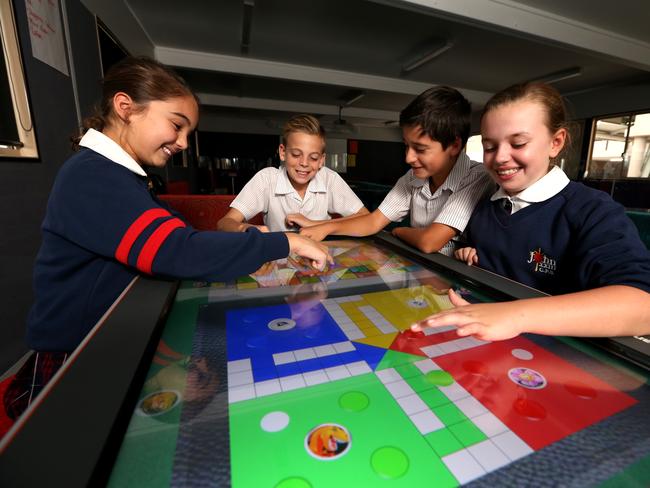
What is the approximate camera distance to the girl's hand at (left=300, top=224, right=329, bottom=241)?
1.21 meters

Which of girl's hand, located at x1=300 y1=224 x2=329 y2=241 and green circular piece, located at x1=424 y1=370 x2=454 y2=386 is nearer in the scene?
green circular piece, located at x1=424 y1=370 x2=454 y2=386

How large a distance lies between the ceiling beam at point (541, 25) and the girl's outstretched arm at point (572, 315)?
2.72 meters

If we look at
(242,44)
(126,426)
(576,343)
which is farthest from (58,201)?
(242,44)

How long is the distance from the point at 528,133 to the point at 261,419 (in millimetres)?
852

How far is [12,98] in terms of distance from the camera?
1.35 metres

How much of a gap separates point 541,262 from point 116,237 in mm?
973

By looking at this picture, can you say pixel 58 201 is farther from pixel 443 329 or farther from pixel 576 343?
pixel 576 343

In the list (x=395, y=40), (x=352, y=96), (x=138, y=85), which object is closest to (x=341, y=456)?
(x=138, y=85)

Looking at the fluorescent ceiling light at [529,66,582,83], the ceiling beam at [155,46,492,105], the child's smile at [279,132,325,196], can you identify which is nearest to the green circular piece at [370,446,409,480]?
the child's smile at [279,132,325,196]

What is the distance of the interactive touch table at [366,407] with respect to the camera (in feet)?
0.99

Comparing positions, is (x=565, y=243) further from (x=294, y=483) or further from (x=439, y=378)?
(x=294, y=483)

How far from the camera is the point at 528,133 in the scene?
31.0 inches

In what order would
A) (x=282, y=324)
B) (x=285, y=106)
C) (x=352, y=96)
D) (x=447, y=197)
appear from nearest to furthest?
(x=282, y=324)
(x=447, y=197)
(x=352, y=96)
(x=285, y=106)

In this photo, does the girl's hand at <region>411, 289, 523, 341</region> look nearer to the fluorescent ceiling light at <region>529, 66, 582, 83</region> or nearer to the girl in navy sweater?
the girl in navy sweater
